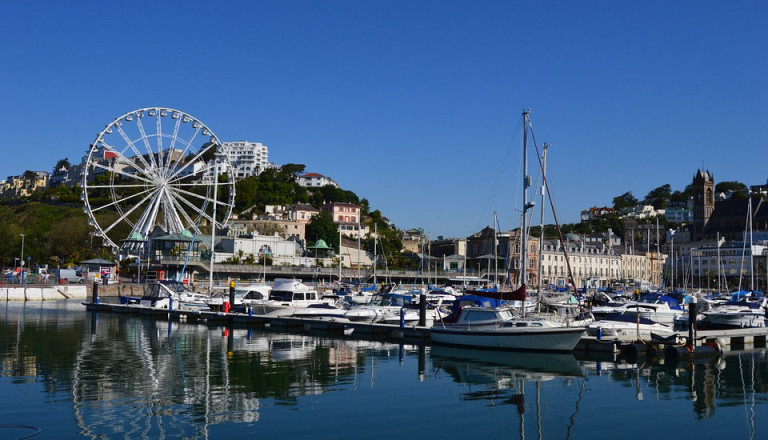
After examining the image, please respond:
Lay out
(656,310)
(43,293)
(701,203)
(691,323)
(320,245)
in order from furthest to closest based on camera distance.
Result: (701,203) < (320,245) < (43,293) < (656,310) < (691,323)

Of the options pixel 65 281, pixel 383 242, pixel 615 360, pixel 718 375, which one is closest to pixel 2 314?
pixel 65 281

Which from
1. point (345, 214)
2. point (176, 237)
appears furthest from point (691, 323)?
point (345, 214)

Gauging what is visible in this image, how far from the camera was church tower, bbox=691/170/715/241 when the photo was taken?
572 ft

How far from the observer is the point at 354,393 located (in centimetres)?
2261

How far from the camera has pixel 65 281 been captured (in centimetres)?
8206

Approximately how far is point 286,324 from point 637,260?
121020 mm

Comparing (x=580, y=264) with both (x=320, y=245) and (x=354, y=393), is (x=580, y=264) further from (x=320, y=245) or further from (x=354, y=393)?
(x=354, y=393)

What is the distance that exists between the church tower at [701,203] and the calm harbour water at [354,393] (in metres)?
150

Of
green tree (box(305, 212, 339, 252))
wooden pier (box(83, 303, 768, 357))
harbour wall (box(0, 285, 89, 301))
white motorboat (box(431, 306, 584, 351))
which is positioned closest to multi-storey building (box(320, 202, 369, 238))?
green tree (box(305, 212, 339, 252))

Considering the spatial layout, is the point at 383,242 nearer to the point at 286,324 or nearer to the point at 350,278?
the point at 350,278

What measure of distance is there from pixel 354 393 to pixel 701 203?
16994 centimetres

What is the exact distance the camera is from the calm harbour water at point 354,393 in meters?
18.1

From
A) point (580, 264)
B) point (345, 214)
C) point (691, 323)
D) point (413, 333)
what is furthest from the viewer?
point (345, 214)

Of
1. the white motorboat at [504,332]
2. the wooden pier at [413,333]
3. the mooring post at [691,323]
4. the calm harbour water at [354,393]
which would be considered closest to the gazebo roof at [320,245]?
the wooden pier at [413,333]
